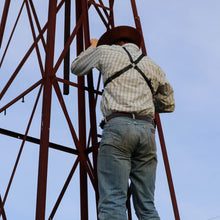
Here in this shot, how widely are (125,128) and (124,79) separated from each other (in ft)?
2.25

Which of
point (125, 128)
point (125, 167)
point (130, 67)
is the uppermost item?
point (130, 67)

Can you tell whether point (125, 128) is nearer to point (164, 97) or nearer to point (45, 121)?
point (164, 97)

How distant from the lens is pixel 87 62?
21.7 feet

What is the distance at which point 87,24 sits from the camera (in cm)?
858

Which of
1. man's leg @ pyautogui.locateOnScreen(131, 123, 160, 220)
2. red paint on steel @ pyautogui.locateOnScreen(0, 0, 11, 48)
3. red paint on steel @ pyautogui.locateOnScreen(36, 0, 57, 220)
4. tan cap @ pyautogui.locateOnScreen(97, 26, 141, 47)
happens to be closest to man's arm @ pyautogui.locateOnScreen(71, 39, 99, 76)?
tan cap @ pyautogui.locateOnScreen(97, 26, 141, 47)

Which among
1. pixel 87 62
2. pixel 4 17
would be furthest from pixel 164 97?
pixel 4 17

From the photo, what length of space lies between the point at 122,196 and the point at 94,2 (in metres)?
5.18

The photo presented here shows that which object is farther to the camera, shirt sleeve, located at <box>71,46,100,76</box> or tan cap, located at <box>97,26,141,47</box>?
tan cap, located at <box>97,26,141,47</box>

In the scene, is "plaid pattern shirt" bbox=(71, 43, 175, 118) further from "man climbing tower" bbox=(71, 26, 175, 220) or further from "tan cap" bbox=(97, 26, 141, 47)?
"tan cap" bbox=(97, 26, 141, 47)

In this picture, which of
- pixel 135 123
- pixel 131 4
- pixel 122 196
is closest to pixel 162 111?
pixel 135 123

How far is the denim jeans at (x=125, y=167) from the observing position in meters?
5.70

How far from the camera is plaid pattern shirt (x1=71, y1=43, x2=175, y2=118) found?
6023mm

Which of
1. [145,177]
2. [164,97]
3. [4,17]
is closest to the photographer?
[145,177]

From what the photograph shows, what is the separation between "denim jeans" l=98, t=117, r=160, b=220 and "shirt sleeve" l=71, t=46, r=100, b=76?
1.01m
